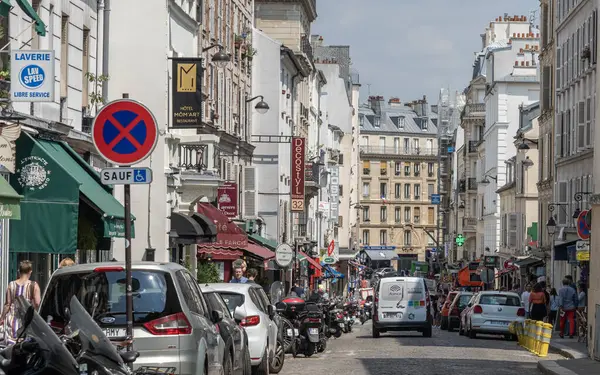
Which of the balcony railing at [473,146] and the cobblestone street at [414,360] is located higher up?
the balcony railing at [473,146]

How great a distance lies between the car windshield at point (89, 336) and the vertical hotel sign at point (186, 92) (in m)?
23.0

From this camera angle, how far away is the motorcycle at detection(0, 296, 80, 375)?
28.3ft

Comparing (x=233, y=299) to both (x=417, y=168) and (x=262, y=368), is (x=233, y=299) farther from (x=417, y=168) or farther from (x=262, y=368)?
(x=417, y=168)

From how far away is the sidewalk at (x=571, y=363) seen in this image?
2208cm

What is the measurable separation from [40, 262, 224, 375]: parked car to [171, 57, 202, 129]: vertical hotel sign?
62.4ft

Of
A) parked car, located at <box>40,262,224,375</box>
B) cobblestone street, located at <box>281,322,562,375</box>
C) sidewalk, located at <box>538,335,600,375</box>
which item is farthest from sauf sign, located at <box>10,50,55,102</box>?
sidewalk, located at <box>538,335,600,375</box>

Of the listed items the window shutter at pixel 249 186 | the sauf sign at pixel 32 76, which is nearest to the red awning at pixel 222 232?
the window shutter at pixel 249 186

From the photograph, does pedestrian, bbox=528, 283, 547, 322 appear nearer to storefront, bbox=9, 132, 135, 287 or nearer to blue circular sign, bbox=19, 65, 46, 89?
storefront, bbox=9, 132, 135, 287

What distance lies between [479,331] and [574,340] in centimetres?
426

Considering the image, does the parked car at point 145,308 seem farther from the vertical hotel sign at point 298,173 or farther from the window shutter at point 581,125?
the vertical hotel sign at point 298,173

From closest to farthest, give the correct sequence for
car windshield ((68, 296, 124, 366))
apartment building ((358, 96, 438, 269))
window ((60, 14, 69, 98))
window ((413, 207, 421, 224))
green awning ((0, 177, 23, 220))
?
car windshield ((68, 296, 124, 366))
green awning ((0, 177, 23, 220))
window ((60, 14, 69, 98))
apartment building ((358, 96, 438, 269))
window ((413, 207, 421, 224))

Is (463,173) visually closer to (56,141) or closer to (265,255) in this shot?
(265,255)

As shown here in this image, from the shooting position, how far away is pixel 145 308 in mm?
13617

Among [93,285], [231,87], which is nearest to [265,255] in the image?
[231,87]
